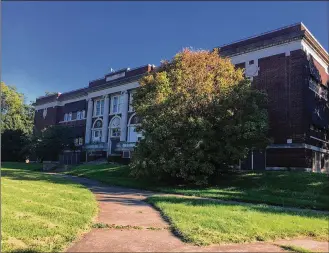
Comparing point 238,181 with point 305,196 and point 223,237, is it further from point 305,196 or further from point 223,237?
point 223,237

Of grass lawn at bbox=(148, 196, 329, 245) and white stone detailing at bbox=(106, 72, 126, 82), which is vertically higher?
white stone detailing at bbox=(106, 72, 126, 82)

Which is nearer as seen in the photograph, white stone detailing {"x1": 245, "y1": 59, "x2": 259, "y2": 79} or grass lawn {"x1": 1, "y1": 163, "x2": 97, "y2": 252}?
grass lawn {"x1": 1, "y1": 163, "x2": 97, "y2": 252}

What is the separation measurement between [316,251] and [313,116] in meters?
26.6

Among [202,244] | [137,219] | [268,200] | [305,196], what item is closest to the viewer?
[202,244]

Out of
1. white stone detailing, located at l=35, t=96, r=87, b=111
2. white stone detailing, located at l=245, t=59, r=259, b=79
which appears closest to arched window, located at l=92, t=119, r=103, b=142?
white stone detailing, located at l=35, t=96, r=87, b=111

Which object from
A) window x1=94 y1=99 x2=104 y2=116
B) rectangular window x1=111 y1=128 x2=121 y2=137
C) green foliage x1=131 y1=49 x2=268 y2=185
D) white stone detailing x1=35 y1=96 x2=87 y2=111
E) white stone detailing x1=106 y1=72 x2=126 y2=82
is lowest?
green foliage x1=131 y1=49 x2=268 y2=185

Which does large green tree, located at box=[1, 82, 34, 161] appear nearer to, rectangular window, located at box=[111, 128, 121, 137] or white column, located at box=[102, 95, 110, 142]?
white column, located at box=[102, 95, 110, 142]

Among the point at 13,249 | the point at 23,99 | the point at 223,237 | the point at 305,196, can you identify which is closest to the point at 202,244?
the point at 223,237

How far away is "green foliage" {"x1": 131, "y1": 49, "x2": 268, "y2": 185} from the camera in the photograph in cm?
2100

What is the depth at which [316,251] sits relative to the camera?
7348 mm

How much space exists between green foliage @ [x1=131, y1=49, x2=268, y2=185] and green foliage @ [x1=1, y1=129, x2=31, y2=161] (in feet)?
115

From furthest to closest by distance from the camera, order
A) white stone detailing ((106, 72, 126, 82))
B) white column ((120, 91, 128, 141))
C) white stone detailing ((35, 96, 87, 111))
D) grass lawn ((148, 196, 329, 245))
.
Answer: white stone detailing ((35, 96, 87, 111)) < white stone detailing ((106, 72, 126, 82)) < white column ((120, 91, 128, 141)) < grass lawn ((148, 196, 329, 245))

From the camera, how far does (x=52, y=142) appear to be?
45188 millimetres

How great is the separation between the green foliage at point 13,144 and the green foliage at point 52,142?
7.19 m
